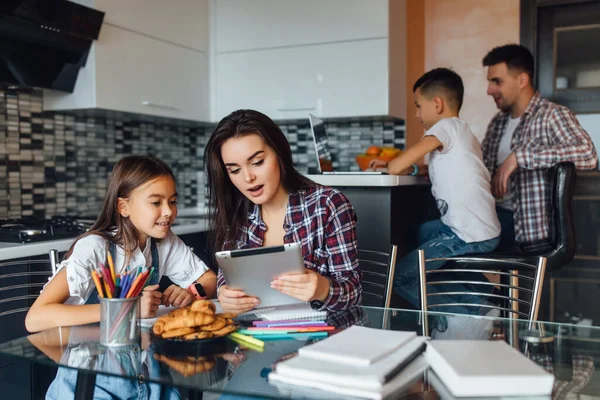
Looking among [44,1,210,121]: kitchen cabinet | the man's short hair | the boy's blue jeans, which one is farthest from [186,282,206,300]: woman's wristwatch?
the man's short hair

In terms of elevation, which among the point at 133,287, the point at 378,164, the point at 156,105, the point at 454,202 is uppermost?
the point at 156,105

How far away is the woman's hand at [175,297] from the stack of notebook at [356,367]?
541mm

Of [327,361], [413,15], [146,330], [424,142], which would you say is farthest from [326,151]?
[327,361]

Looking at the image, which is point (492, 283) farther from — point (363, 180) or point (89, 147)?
point (89, 147)

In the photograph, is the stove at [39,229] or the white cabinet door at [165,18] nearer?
the stove at [39,229]

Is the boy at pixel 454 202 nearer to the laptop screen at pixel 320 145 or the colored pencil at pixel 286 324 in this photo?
the laptop screen at pixel 320 145

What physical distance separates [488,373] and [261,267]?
556 mm

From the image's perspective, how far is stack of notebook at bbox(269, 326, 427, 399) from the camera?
2.87 feet

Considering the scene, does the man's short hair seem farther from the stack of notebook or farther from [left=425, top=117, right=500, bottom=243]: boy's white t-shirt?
the stack of notebook

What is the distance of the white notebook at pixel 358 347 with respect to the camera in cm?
94

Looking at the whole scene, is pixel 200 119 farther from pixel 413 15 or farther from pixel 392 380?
pixel 392 380

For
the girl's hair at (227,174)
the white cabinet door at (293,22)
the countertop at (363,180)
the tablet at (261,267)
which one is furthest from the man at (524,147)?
the tablet at (261,267)

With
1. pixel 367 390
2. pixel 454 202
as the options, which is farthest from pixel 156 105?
pixel 367 390

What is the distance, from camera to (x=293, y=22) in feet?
11.6
